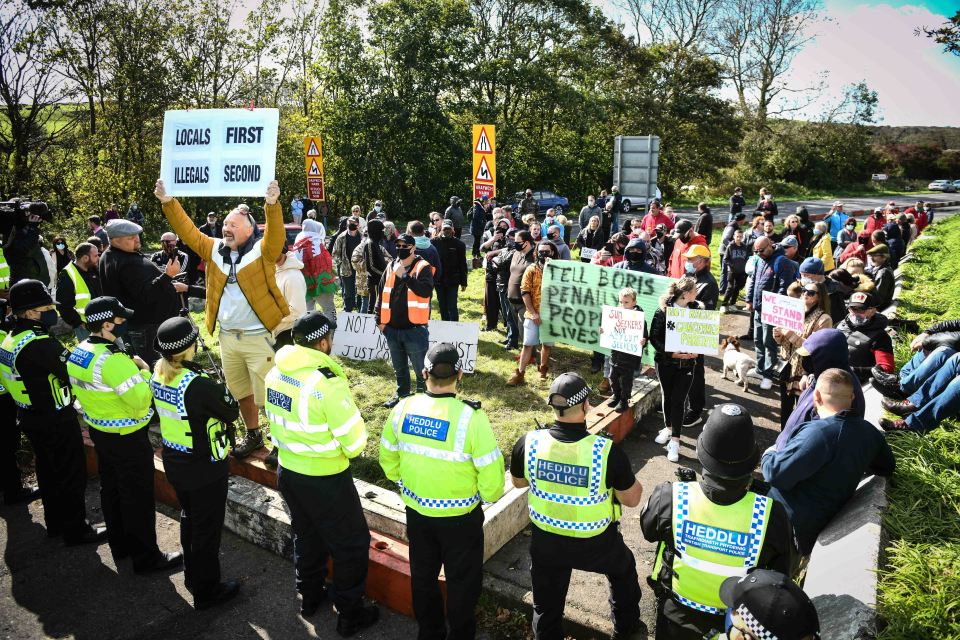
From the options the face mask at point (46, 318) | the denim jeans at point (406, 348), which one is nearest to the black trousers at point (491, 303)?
the denim jeans at point (406, 348)

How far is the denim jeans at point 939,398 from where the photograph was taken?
505cm

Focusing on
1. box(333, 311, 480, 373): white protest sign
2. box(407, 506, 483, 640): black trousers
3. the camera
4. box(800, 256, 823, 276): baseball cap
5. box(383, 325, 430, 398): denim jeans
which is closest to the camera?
box(407, 506, 483, 640): black trousers

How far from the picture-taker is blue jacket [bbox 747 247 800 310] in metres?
8.23

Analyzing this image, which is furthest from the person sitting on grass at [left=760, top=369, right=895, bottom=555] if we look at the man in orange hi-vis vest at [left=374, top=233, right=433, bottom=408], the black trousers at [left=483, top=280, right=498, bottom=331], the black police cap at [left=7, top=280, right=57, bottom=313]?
the black trousers at [left=483, top=280, right=498, bottom=331]

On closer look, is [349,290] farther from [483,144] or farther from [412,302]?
[412,302]

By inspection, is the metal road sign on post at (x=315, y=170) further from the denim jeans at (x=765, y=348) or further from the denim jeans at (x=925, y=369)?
the denim jeans at (x=925, y=369)

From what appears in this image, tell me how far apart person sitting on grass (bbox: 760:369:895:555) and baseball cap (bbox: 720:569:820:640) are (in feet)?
5.87

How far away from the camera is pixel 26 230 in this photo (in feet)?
28.7

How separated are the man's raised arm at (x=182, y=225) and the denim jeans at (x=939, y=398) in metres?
6.33

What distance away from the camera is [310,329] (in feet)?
13.0

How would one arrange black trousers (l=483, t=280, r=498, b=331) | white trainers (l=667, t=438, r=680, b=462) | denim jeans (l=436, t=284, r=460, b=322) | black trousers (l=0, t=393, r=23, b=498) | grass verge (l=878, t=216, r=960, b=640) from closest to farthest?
grass verge (l=878, t=216, r=960, b=640) < black trousers (l=0, t=393, r=23, b=498) < white trainers (l=667, t=438, r=680, b=462) < denim jeans (l=436, t=284, r=460, b=322) < black trousers (l=483, t=280, r=498, b=331)

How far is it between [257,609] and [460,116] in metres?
28.8

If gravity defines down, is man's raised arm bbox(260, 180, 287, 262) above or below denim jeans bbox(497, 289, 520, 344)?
above

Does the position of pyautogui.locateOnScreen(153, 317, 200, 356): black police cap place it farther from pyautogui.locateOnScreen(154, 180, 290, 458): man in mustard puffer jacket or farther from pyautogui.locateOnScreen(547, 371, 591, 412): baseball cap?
pyautogui.locateOnScreen(547, 371, 591, 412): baseball cap
